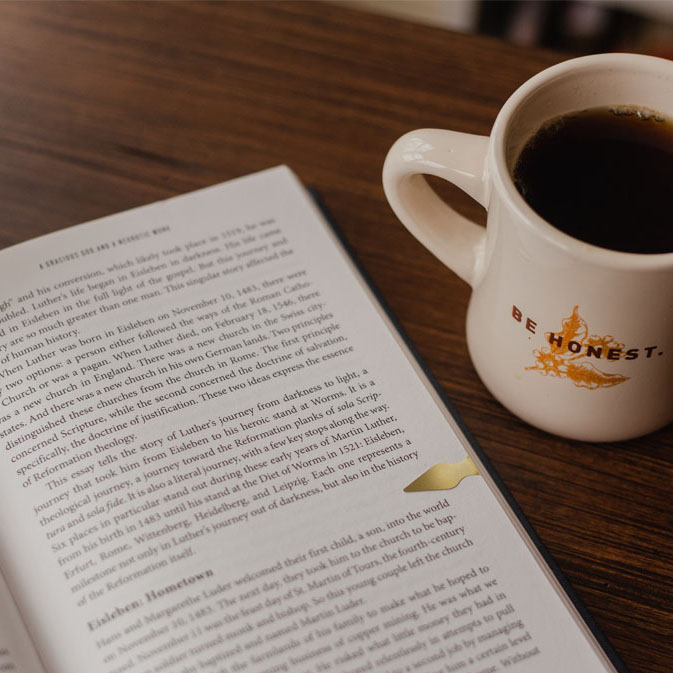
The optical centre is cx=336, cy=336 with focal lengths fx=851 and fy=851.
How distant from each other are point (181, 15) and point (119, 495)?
1.47ft

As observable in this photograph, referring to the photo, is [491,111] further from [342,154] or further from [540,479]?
[540,479]

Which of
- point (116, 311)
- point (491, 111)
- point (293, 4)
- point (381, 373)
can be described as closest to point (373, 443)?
point (381, 373)

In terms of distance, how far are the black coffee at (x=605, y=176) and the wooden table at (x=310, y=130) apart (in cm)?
13

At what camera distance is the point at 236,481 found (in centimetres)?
46

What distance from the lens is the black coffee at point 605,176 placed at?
437 mm

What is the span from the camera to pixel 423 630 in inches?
16.4

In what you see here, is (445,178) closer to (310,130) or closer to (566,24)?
(310,130)

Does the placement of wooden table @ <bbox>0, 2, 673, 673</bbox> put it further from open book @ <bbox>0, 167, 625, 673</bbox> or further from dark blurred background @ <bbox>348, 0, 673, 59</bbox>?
dark blurred background @ <bbox>348, 0, 673, 59</bbox>

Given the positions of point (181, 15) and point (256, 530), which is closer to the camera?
point (256, 530)

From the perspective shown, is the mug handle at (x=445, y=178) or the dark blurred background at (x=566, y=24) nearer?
the mug handle at (x=445, y=178)

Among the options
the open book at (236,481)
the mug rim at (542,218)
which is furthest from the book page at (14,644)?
the mug rim at (542,218)

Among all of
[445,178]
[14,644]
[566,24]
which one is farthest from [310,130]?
[566,24]

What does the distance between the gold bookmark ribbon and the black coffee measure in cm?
14

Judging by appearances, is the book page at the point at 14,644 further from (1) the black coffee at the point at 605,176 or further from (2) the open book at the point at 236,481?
(1) the black coffee at the point at 605,176
